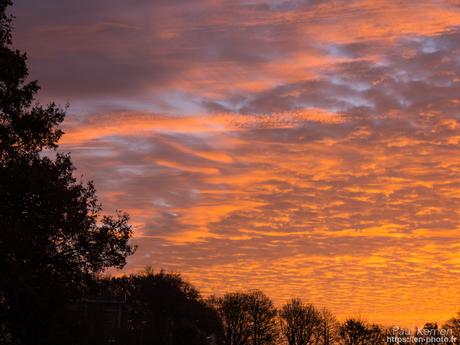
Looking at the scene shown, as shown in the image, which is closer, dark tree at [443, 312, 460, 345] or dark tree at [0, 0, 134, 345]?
dark tree at [0, 0, 134, 345]

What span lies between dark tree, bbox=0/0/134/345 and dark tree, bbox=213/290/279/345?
456 ft

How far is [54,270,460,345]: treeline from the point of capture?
370 feet

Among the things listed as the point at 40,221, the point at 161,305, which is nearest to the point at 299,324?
the point at 161,305

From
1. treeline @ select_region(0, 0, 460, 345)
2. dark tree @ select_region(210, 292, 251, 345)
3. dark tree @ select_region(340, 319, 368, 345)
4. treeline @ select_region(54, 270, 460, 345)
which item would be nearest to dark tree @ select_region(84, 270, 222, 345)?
treeline @ select_region(54, 270, 460, 345)

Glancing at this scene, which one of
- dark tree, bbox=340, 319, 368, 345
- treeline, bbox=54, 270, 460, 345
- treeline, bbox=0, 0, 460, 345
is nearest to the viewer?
treeline, bbox=0, 0, 460, 345

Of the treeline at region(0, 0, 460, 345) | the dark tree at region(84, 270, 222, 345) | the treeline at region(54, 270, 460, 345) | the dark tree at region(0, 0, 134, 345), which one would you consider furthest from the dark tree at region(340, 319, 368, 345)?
the dark tree at region(0, 0, 134, 345)

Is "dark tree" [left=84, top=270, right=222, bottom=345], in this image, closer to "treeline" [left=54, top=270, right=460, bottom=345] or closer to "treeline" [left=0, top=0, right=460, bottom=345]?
"treeline" [left=54, top=270, right=460, bottom=345]

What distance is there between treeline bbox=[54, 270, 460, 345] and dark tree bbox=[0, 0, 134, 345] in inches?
2553

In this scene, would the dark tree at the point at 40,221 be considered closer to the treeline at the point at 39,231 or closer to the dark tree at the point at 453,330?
the treeline at the point at 39,231

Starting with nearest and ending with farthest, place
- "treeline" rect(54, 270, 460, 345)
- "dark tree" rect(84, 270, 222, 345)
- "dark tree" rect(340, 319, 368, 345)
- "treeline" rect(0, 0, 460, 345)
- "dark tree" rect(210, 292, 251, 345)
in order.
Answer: "treeline" rect(0, 0, 460, 345), "treeline" rect(54, 270, 460, 345), "dark tree" rect(84, 270, 222, 345), "dark tree" rect(210, 292, 251, 345), "dark tree" rect(340, 319, 368, 345)


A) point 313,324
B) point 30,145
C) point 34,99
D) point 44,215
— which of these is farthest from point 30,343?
point 313,324

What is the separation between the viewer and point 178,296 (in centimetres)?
13800

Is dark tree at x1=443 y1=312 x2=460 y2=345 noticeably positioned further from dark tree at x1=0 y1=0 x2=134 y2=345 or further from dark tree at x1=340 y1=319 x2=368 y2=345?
dark tree at x1=0 y1=0 x2=134 y2=345

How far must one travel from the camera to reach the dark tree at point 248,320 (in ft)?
538
